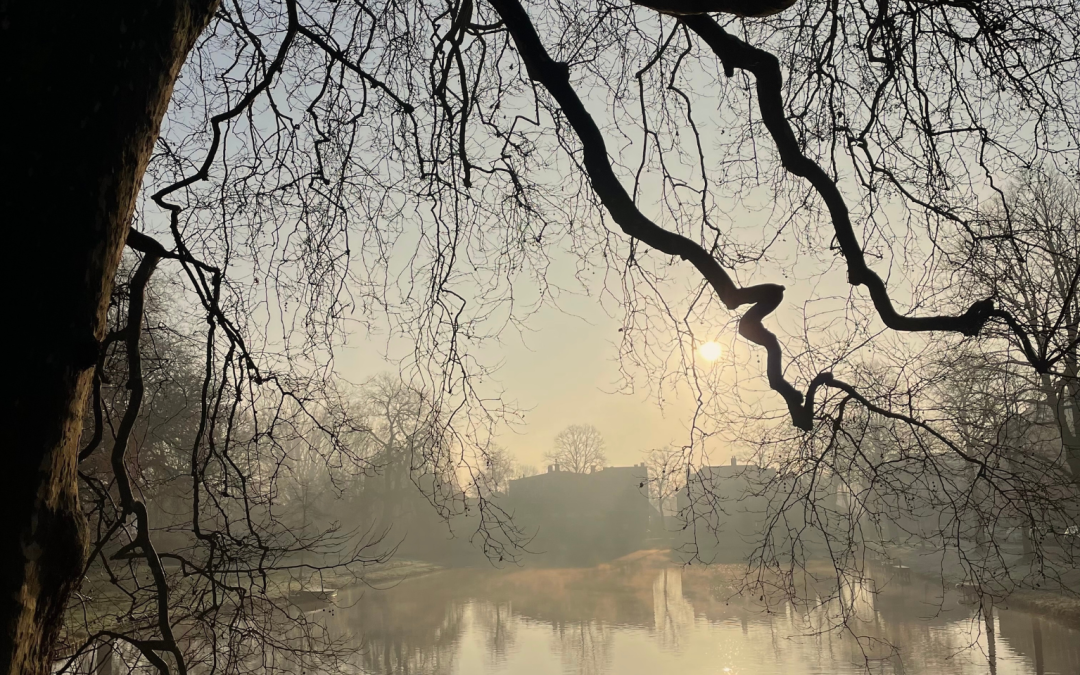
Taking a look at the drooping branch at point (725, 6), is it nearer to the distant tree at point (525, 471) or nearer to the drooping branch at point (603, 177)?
the drooping branch at point (603, 177)

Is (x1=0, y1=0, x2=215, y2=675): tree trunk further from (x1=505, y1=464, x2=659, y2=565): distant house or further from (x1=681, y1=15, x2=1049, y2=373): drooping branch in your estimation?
(x1=505, y1=464, x2=659, y2=565): distant house

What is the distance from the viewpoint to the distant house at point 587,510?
126 feet

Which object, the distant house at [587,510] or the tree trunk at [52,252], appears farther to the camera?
the distant house at [587,510]

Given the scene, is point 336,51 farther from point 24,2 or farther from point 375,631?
point 375,631

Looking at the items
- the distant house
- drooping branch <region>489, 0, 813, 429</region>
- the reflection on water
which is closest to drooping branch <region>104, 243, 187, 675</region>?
drooping branch <region>489, 0, 813, 429</region>

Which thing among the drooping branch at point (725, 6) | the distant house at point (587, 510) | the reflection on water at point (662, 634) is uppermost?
the drooping branch at point (725, 6)

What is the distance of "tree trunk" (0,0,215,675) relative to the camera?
3.85 ft

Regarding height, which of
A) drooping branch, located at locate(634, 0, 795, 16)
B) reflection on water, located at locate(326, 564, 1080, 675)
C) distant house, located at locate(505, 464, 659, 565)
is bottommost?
reflection on water, located at locate(326, 564, 1080, 675)

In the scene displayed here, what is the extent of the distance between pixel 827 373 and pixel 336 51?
224 centimetres

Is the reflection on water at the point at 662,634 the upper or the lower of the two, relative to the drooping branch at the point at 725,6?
lower

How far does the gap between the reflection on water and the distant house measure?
1132 centimetres

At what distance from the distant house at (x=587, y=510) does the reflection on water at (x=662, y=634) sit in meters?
11.3

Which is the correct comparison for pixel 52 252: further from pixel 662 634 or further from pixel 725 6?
pixel 662 634

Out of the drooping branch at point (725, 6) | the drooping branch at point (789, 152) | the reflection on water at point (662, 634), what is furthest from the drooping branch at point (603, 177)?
the reflection on water at point (662, 634)
